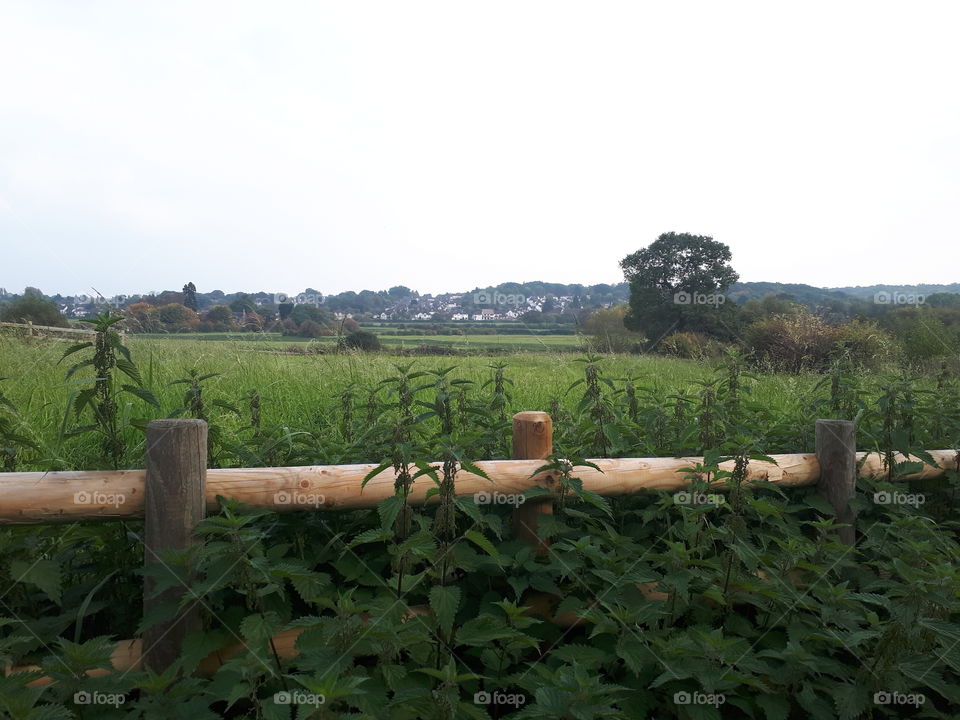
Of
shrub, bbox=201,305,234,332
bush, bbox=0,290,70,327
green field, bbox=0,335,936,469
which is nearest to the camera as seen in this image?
green field, bbox=0,335,936,469

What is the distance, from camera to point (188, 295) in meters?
13.3

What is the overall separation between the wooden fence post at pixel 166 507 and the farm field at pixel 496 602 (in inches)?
5.1

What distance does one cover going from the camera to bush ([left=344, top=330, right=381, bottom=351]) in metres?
8.92

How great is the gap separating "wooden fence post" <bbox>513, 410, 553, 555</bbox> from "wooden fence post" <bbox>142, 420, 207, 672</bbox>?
5.20 feet

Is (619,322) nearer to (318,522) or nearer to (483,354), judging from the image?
(483,354)

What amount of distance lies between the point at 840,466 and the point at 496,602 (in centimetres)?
267

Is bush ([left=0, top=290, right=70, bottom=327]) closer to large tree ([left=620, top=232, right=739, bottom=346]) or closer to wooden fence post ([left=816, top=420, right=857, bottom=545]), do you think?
wooden fence post ([left=816, top=420, right=857, bottom=545])

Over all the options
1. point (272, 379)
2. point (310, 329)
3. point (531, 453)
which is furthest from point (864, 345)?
point (531, 453)

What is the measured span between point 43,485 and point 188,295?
11.4 metres

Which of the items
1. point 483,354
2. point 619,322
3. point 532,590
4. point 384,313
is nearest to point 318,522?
point 532,590

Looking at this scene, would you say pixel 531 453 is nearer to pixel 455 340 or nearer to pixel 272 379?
pixel 272 379

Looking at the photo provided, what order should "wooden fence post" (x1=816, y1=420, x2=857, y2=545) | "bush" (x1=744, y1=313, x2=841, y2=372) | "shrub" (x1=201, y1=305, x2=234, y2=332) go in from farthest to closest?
"bush" (x1=744, y1=313, x2=841, y2=372) → "shrub" (x1=201, y1=305, x2=234, y2=332) → "wooden fence post" (x1=816, y1=420, x2=857, y2=545)

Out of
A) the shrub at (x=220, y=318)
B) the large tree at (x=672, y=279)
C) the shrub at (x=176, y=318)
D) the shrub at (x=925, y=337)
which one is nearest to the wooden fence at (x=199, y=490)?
the shrub at (x=176, y=318)

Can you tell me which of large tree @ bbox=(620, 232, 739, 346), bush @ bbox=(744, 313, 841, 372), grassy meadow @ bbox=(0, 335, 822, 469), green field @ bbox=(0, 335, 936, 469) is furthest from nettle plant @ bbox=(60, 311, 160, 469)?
large tree @ bbox=(620, 232, 739, 346)
